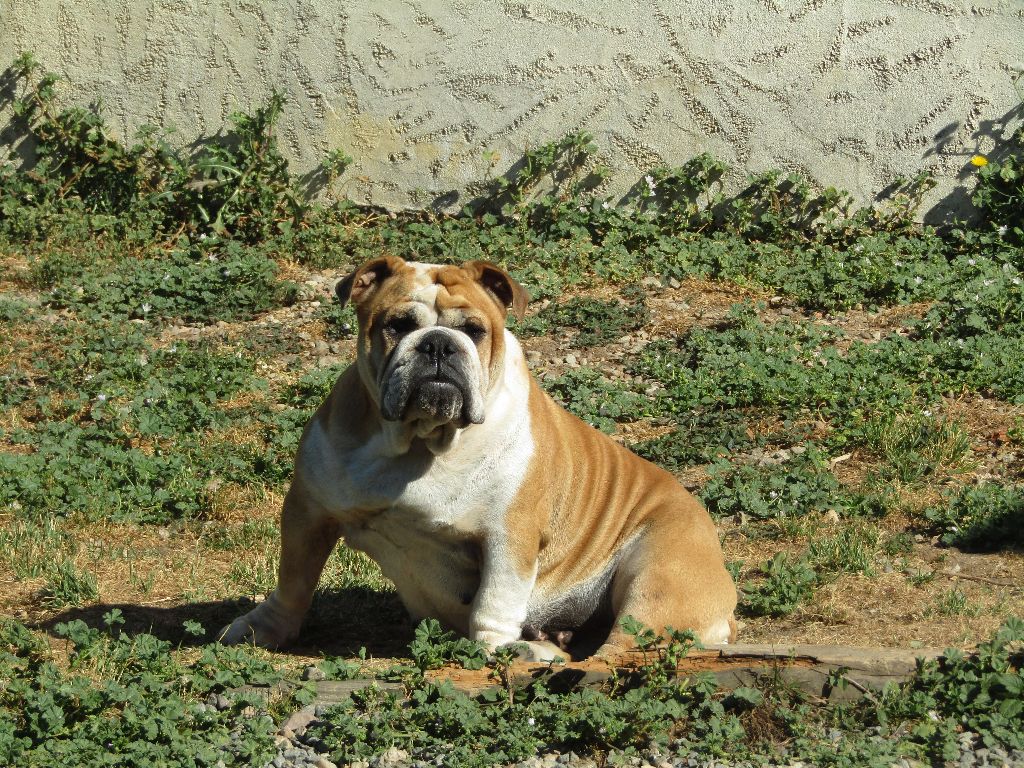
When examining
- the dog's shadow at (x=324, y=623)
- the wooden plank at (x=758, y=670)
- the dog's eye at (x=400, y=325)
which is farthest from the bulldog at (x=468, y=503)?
the wooden plank at (x=758, y=670)

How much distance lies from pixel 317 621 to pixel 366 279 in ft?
5.00

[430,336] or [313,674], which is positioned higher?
[430,336]

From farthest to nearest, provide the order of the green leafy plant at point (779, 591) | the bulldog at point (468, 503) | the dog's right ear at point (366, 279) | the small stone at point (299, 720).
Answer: the green leafy plant at point (779, 591) → the dog's right ear at point (366, 279) → the bulldog at point (468, 503) → the small stone at point (299, 720)

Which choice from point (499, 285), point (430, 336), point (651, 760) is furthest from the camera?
point (499, 285)

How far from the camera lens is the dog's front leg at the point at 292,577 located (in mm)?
5035

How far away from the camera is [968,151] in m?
10.0

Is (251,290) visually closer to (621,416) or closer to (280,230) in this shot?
(280,230)

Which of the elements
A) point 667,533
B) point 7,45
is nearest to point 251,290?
point 7,45

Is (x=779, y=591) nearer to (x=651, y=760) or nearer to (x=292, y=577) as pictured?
(x=651, y=760)

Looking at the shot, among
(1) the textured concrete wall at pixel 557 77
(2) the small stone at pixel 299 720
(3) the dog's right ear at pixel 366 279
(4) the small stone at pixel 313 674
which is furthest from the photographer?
(1) the textured concrete wall at pixel 557 77

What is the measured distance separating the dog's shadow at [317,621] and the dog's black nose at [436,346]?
4.14ft

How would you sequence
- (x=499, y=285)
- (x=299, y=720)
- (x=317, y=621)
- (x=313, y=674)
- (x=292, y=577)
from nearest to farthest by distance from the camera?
(x=299, y=720)
(x=313, y=674)
(x=292, y=577)
(x=499, y=285)
(x=317, y=621)

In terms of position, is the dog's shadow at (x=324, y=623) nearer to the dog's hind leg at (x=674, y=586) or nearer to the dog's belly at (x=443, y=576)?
the dog's belly at (x=443, y=576)

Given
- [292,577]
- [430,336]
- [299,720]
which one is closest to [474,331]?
[430,336]
